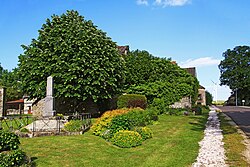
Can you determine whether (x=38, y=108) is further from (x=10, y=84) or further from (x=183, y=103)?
(x=10, y=84)

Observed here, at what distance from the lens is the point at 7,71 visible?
211ft

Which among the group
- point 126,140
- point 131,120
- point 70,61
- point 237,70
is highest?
point 237,70

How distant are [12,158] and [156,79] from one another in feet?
77.2

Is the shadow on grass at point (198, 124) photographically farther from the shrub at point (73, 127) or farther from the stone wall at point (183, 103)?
the stone wall at point (183, 103)

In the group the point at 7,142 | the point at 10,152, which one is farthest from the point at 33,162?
the point at 10,152

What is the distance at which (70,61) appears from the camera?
18.4 meters

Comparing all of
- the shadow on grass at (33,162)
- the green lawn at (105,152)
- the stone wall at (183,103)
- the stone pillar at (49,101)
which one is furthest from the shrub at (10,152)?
the stone wall at (183,103)

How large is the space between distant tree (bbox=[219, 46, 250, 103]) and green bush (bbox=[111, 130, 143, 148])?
62010 mm

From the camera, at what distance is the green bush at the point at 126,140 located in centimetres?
1032

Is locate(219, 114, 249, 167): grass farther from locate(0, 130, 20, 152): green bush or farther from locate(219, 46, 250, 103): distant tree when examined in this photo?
locate(219, 46, 250, 103): distant tree

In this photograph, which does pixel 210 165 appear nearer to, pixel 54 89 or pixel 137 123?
pixel 137 123

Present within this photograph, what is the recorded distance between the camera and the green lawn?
7.93m

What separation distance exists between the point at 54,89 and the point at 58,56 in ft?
7.94

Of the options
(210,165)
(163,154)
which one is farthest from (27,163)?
(210,165)
